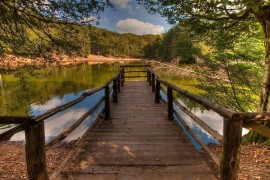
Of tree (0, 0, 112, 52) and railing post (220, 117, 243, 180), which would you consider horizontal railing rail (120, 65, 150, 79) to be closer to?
tree (0, 0, 112, 52)

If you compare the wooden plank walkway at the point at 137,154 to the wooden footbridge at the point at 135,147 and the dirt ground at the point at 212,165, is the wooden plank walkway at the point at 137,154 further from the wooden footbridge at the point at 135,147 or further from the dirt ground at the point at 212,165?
the dirt ground at the point at 212,165

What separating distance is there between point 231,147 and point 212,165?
8.76 feet

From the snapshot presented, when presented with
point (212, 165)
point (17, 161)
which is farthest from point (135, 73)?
point (212, 165)

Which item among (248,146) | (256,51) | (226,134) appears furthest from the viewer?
(256,51)

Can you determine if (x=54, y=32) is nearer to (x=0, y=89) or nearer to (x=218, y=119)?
(x=218, y=119)

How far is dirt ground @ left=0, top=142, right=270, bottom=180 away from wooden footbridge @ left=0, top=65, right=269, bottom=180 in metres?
0.63

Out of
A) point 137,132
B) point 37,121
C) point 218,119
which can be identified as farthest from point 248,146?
point 218,119

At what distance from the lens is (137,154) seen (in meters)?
4.51

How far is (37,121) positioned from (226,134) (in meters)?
2.19

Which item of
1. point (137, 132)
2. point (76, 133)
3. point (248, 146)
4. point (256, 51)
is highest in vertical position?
point (256, 51)

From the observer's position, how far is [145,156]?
4414 mm

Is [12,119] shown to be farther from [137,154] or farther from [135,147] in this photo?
[135,147]

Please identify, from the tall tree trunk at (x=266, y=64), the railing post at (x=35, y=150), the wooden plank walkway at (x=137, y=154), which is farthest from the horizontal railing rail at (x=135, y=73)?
the railing post at (x=35, y=150)

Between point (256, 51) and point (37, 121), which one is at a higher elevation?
point (256, 51)
